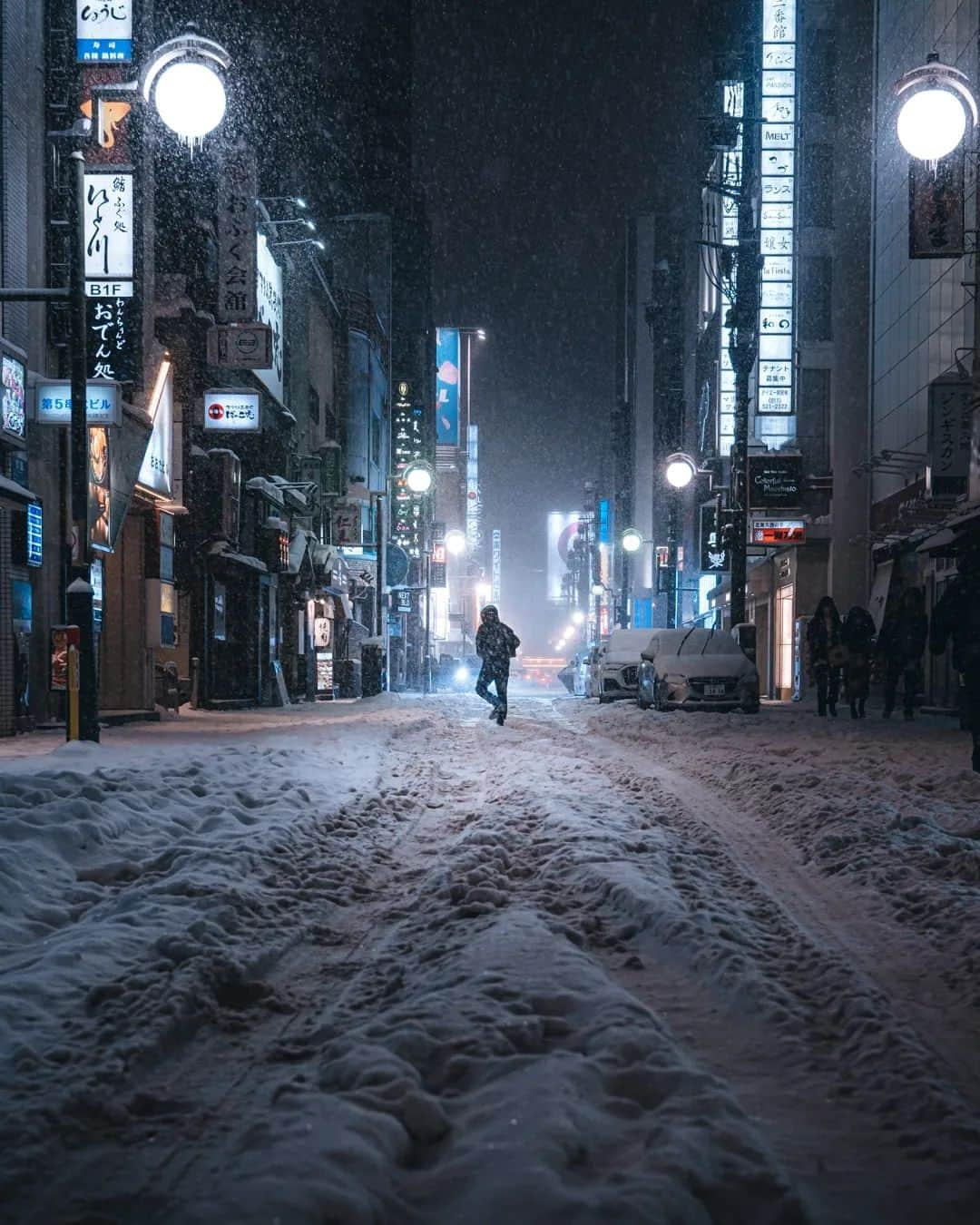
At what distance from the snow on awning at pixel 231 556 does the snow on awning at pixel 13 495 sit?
11.0 meters

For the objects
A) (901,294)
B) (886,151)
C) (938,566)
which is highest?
(886,151)

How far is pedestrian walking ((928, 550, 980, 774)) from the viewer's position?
11414 millimetres

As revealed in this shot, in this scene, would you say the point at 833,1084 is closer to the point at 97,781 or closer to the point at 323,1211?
the point at 323,1211

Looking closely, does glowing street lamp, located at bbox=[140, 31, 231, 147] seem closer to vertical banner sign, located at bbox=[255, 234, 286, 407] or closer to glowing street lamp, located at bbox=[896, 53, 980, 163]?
glowing street lamp, located at bbox=[896, 53, 980, 163]

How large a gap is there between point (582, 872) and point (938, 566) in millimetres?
23160

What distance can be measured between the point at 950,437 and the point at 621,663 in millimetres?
9407

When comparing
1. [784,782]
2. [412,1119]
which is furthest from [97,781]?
[412,1119]

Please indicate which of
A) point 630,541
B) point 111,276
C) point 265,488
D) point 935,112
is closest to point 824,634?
point 935,112

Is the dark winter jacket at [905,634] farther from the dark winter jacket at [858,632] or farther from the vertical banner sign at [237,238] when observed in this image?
the vertical banner sign at [237,238]

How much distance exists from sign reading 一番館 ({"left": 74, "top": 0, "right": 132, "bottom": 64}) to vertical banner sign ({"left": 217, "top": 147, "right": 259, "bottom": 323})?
7.20m

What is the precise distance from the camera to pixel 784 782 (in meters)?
10.3

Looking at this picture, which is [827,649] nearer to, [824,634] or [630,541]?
[824,634]

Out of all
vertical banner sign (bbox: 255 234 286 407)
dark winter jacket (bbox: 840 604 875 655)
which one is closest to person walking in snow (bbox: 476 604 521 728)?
dark winter jacket (bbox: 840 604 875 655)

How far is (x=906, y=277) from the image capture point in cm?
3184
